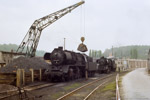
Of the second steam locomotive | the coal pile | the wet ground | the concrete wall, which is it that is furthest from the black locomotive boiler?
the concrete wall

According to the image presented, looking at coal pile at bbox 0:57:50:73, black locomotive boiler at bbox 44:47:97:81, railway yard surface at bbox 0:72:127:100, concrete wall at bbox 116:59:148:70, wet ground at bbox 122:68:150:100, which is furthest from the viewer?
concrete wall at bbox 116:59:148:70

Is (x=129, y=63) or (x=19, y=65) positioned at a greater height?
(x=19, y=65)

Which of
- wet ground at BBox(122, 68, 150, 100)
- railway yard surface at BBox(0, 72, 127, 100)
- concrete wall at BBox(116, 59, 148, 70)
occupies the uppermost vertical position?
concrete wall at BBox(116, 59, 148, 70)

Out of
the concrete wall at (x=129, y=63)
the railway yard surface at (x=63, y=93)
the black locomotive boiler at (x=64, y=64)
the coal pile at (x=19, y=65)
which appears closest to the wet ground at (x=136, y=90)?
the railway yard surface at (x=63, y=93)

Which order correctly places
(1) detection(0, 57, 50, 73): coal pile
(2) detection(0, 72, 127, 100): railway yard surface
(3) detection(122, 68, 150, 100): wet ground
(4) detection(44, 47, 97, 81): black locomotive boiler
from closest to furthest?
(3) detection(122, 68, 150, 100): wet ground < (2) detection(0, 72, 127, 100): railway yard surface < (1) detection(0, 57, 50, 73): coal pile < (4) detection(44, 47, 97, 81): black locomotive boiler

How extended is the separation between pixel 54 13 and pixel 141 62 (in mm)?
86462

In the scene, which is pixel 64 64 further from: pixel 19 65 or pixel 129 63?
pixel 129 63

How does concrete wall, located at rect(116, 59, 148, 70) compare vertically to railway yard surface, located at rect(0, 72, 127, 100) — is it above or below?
above

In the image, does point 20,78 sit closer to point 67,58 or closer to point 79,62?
point 67,58

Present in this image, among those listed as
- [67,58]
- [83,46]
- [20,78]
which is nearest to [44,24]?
[83,46]

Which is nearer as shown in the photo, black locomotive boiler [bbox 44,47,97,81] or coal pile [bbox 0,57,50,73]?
coal pile [bbox 0,57,50,73]

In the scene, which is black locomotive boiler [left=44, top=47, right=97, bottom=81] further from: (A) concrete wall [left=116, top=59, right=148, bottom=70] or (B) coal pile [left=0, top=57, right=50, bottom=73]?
(A) concrete wall [left=116, top=59, right=148, bottom=70]

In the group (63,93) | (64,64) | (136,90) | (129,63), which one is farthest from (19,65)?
(129,63)

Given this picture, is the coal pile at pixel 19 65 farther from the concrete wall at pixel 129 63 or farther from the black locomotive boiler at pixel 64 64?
the concrete wall at pixel 129 63
